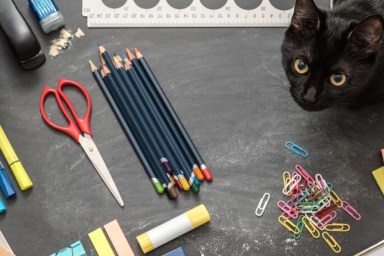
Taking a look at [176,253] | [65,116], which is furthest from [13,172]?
[176,253]

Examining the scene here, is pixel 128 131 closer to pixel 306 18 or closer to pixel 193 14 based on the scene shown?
pixel 193 14

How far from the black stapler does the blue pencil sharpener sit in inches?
1.7

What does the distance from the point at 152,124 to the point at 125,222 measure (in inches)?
7.8

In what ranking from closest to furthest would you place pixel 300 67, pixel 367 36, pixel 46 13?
pixel 367 36
pixel 300 67
pixel 46 13

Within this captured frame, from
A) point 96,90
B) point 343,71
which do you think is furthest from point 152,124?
point 343,71

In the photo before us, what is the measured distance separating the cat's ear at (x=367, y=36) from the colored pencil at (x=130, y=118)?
423mm

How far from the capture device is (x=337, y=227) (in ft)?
3.66

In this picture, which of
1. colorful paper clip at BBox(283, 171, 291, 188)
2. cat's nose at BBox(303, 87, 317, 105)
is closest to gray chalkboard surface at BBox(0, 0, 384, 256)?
colorful paper clip at BBox(283, 171, 291, 188)

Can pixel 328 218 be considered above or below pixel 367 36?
below

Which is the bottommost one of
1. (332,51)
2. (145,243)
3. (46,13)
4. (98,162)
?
(145,243)

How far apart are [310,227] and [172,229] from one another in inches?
10.5

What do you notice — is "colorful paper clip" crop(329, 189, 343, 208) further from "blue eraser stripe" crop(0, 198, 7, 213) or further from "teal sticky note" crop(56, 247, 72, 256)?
"blue eraser stripe" crop(0, 198, 7, 213)

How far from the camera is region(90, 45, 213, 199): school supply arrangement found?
113 centimetres

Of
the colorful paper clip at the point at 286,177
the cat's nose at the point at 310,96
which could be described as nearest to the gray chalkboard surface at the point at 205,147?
the colorful paper clip at the point at 286,177
